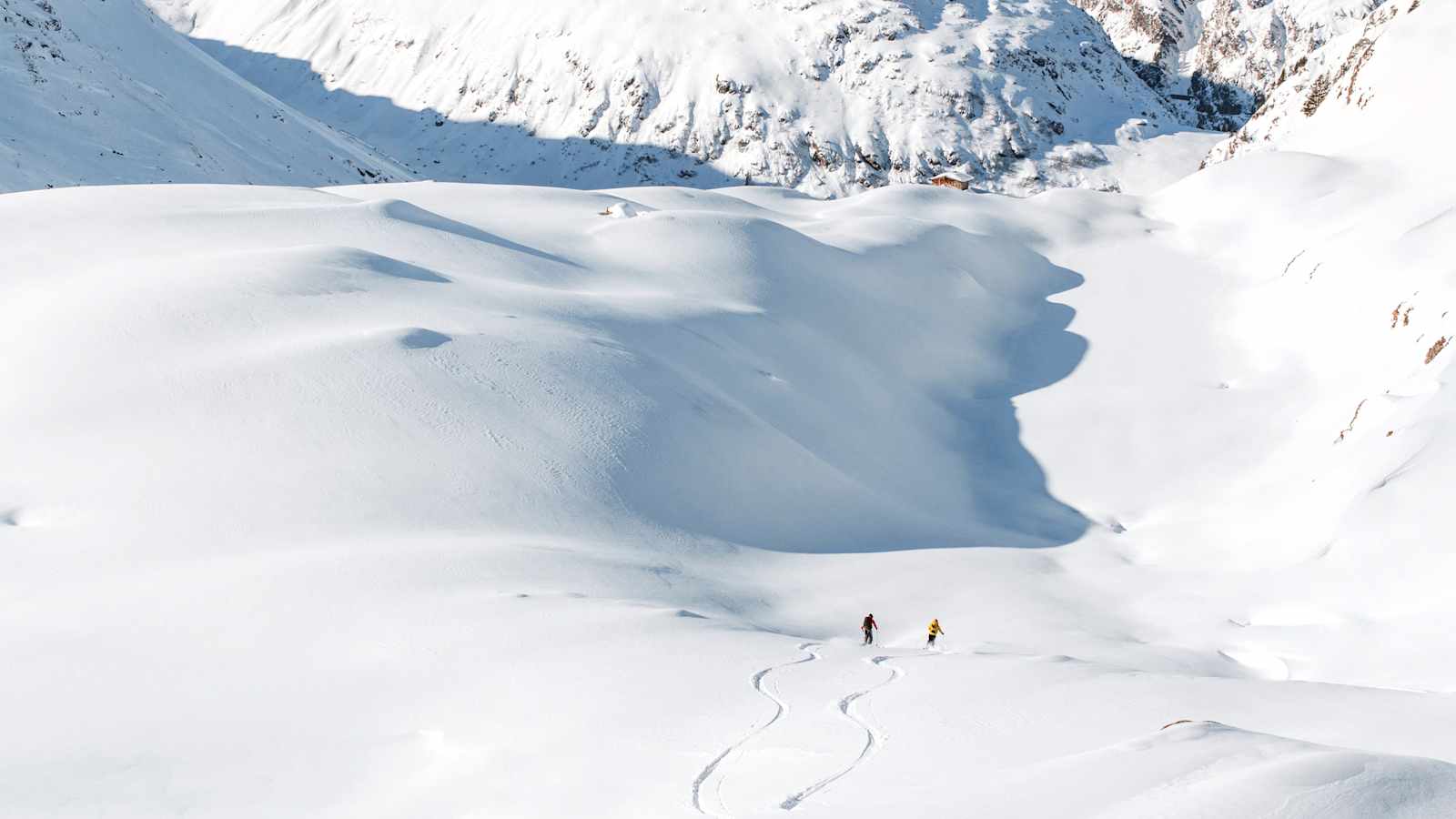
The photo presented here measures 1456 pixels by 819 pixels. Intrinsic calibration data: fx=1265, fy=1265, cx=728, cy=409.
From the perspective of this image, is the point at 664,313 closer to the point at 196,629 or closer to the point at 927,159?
the point at 196,629

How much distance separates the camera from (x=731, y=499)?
2217cm

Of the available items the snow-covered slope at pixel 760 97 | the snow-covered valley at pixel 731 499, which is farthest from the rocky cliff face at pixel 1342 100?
the snow-covered slope at pixel 760 97

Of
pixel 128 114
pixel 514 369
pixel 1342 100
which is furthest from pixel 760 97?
pixel 514 369

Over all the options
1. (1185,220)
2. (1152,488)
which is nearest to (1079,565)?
(1152,488)

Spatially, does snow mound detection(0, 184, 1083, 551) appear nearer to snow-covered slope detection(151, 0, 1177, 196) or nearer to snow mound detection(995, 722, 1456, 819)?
snow mound detection(995, 722, 1456, 819)

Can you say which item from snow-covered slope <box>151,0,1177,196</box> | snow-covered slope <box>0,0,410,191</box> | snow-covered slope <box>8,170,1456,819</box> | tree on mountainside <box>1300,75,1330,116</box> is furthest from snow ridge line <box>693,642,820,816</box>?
snow-covered slope <box>151,0,1177,196</box>

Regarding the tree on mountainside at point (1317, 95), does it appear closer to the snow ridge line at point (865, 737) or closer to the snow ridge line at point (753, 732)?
the snow ridge line at point (865, 737)

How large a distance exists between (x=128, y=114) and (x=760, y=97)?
1900 inches

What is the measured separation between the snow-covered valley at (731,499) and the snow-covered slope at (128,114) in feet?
4.58

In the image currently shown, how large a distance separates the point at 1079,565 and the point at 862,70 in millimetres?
71761

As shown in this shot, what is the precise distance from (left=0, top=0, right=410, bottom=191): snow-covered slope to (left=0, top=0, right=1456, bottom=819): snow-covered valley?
139 cm

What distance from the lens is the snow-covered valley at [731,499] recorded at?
9992 millimetres

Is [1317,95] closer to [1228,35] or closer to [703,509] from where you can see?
[703,509]

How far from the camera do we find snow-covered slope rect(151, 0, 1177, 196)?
86.2 meters
